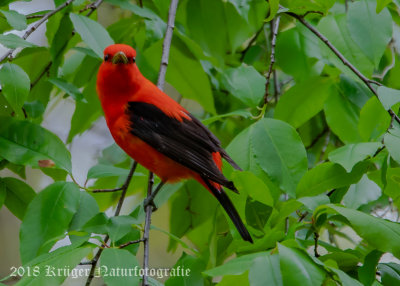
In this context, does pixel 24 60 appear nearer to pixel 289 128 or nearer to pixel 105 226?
pixel 105 226

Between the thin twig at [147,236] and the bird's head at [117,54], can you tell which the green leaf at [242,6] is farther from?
the thin twig at [147,236]

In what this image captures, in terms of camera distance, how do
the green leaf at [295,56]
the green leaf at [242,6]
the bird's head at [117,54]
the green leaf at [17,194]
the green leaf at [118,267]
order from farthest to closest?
the green leaf at [295,56], the green leaf at [242,6], the bird's head at [117,54], the green leaf at [17,194], the green leaf at [118,267]

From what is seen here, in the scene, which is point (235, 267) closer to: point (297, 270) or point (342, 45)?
point (297, 270)

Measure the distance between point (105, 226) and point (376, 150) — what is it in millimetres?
655

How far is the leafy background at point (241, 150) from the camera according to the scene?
45.1 inches

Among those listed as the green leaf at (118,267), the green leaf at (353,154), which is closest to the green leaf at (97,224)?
the green leaf at (118,267)

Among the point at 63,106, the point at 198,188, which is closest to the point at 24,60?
the point at 198,188

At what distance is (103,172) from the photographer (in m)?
1.46

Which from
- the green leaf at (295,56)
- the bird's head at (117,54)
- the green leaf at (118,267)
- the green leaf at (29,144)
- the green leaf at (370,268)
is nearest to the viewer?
the green leaf at (118,267)

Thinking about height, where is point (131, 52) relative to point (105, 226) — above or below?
above

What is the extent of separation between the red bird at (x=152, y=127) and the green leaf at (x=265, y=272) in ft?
1.62

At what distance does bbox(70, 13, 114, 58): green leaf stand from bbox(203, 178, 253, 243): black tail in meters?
0.46

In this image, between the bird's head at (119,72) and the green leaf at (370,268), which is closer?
the green leaf at (370,268)

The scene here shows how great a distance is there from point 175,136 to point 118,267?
60 centimetres
